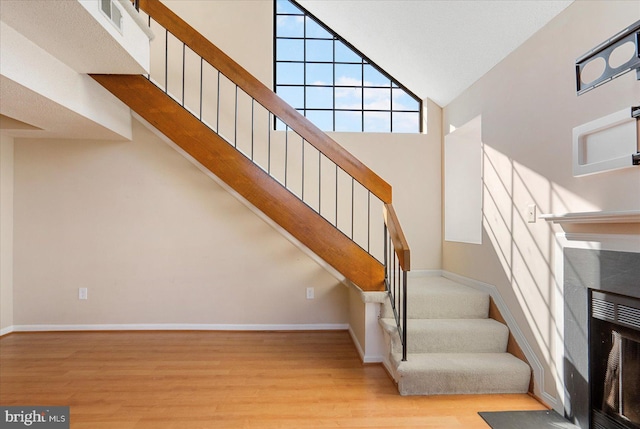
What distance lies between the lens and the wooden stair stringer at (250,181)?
345 centimetres

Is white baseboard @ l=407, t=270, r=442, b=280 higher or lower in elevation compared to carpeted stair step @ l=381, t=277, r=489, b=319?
higher

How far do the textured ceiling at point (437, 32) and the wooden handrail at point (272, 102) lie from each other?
4.42ft

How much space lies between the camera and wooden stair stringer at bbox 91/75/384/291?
3.45 m

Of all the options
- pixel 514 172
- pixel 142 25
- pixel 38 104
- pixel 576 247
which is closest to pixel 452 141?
pixel 514 172

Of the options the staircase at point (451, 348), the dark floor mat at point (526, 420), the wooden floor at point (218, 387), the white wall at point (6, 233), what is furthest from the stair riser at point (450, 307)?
the white wall at point (6, 233)

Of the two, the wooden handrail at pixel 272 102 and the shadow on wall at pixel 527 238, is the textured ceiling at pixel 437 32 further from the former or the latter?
the wooden handrail at pixel 272 102

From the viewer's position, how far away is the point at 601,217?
2041 millimetres

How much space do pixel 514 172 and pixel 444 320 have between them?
1.33 m

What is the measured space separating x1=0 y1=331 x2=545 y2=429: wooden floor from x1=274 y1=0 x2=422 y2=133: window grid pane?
101 inches

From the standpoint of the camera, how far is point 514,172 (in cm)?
319

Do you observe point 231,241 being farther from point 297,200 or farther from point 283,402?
point 283,402

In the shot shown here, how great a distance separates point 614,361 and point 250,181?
275 cm

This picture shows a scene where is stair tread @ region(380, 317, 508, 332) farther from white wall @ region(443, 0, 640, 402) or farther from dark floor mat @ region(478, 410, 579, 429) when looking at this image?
dark floor mat @ region(478, 410, 579, 429)

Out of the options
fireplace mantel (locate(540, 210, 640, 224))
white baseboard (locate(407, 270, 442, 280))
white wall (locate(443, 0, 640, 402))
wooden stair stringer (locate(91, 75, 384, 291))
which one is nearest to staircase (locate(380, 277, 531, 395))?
white wall (locate(443, 0, 640, 402))
